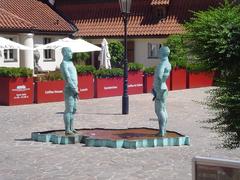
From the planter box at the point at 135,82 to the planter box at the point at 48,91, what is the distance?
4.22 meters

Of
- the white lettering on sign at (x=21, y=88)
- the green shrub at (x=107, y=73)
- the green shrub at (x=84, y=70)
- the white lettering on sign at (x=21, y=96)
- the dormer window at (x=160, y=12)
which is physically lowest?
the white lettering on sign at (x=21, y=96)

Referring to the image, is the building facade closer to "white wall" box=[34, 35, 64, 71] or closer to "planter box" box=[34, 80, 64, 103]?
"white wall" box=[34, 35, 64, 71]

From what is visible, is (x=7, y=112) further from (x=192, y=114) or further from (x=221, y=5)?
(x=221, y=5)

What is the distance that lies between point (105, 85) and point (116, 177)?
15.9 m

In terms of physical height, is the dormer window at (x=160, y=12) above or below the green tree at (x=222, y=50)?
above

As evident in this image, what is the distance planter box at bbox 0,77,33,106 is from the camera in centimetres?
2147

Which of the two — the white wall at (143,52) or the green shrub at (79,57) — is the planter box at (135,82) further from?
the white wall at (143,52)

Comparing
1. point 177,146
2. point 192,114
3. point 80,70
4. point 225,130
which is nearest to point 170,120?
point 192,114

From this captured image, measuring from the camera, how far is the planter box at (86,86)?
950 inches

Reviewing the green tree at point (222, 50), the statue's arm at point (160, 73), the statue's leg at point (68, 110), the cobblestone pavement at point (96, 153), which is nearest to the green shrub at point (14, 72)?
the cobblestone pavement at point (96, 153)

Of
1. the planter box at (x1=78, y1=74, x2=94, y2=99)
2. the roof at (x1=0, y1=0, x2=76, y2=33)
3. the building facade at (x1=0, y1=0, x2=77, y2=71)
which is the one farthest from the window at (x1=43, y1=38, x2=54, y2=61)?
the planter box at (x1=78, y1=74, x2=94, y2=99)

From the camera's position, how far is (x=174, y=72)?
2869 cm

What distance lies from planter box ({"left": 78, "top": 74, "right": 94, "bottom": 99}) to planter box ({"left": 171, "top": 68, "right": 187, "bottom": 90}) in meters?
5.48

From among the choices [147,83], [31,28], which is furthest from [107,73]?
[31,28]
